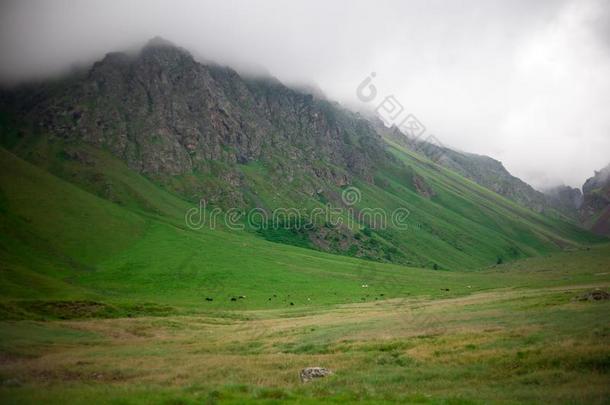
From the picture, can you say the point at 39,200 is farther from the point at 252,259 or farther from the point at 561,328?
the point at 561,328

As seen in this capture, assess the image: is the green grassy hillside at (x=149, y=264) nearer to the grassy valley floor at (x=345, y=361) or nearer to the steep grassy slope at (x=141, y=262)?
the steep grassy slope at (x=141, y=262)

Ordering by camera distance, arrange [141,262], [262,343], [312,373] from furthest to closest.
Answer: [141,262], [262,343], [312,373]

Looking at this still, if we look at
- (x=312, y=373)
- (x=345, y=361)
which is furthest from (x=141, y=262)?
(x=312, y=373)

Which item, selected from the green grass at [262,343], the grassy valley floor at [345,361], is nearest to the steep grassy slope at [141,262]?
the green grass at [262,343]

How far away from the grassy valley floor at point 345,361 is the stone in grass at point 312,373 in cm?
68

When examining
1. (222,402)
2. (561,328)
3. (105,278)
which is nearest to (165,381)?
(222,402)

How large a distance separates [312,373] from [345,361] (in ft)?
16.3

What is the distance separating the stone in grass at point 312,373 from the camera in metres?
25.2

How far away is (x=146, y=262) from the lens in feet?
412

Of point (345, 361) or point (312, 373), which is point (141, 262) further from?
point (312, 373)

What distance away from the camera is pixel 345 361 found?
2978 cm

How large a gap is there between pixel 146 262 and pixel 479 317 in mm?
106156

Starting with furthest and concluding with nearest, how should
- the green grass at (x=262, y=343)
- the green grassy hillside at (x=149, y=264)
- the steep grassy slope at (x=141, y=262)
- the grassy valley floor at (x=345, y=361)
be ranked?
the steep grassy slope at (x=141, y=262)
the green grassy hillside at (x=149, y=264)
the green grass at (x=262, y=343)
the grassy valley floor at (x=345, y=361)

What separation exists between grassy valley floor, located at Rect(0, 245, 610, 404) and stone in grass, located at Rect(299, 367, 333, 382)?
2.25 feet
